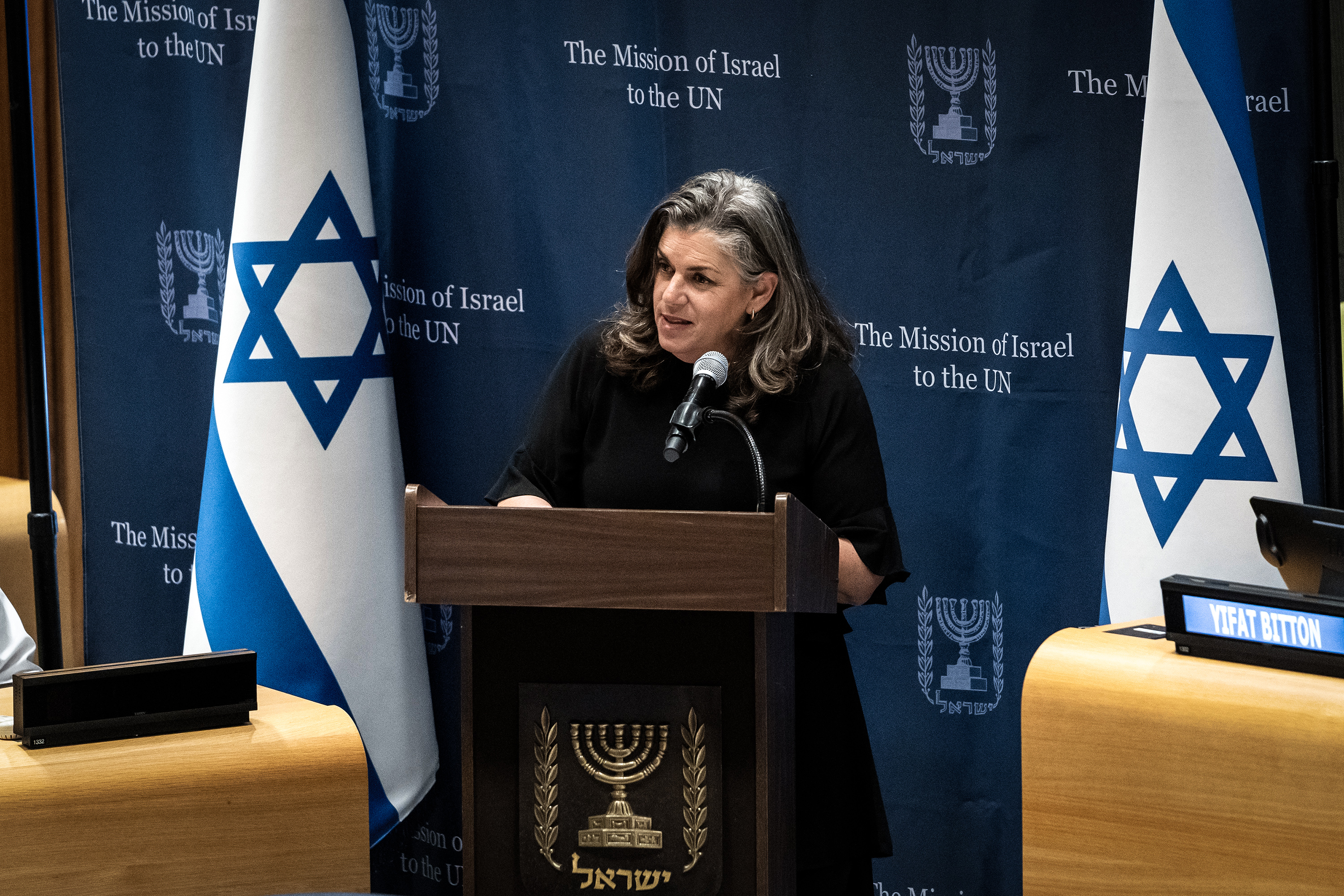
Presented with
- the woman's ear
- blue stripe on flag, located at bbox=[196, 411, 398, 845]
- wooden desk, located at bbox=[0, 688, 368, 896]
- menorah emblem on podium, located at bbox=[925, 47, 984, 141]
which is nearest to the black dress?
the woman's ear

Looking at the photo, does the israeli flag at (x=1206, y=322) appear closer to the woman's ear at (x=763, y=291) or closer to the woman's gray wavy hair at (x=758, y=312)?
the woman's gray wavy hair at (x=758, y=312)

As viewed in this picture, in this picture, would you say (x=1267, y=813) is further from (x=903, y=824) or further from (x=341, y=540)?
(x=341, y=540)

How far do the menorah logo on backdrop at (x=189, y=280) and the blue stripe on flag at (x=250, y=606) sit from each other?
0.55 m

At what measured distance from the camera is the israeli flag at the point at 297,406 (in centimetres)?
268

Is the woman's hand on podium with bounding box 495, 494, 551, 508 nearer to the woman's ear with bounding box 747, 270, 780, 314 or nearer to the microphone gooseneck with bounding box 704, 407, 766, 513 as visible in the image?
the microphone gooseneck with bounding box 704, 407, 766, 513

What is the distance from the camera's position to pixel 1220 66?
2426 millimetres

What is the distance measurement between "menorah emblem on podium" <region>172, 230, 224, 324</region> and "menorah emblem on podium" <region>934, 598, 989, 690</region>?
6.31 ft

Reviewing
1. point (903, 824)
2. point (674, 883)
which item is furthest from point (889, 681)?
point (674, 883)

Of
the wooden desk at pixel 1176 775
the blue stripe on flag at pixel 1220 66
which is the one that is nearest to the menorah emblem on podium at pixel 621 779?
the wooden desk at pixel 1176 775

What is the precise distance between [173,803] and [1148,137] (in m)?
2.07

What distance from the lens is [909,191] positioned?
2.94 m

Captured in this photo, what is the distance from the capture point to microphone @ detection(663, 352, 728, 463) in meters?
1.60

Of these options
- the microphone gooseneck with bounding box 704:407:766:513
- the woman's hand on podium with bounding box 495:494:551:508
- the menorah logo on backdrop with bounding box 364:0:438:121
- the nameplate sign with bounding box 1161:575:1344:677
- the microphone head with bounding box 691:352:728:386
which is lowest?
the nameplate sign with bounding box 1161:575:1344:677

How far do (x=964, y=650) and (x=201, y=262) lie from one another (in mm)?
2090
